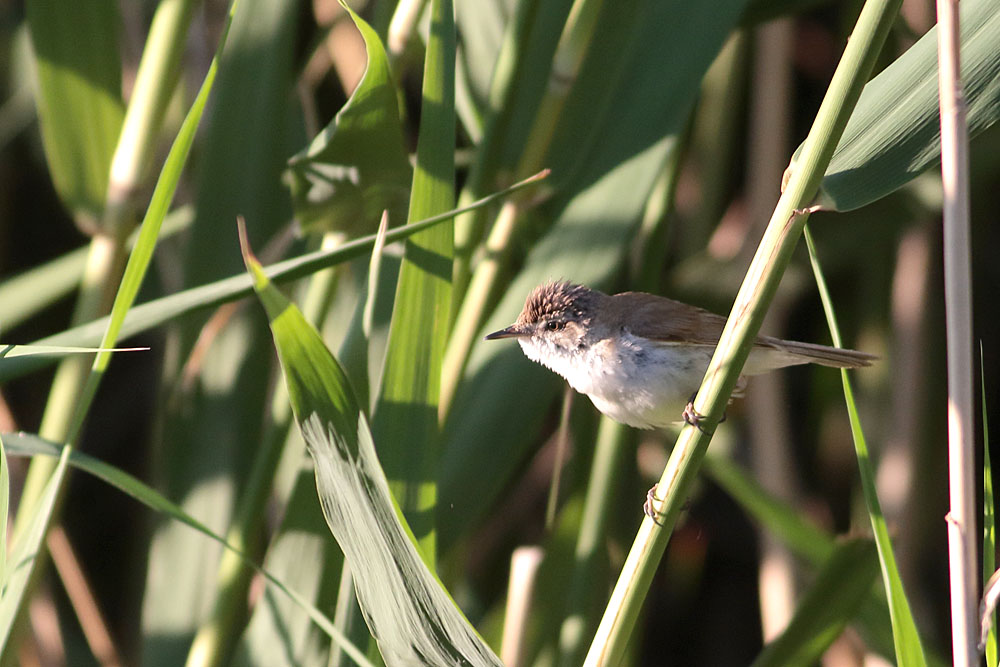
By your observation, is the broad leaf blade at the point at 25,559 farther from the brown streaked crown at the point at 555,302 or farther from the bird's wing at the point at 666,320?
the bird's wing at the point at 666,320

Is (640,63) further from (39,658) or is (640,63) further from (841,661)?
(39,658)

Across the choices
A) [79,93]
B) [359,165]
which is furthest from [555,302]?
[79,93]

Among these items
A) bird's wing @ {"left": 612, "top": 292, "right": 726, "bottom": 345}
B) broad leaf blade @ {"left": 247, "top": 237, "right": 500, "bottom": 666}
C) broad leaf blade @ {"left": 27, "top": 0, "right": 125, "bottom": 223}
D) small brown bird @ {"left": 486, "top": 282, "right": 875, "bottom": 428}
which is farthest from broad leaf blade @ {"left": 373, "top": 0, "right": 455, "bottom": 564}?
broad leaf blade @ {"left": 27, "top": 0, "right": 125, "bottom": 223}

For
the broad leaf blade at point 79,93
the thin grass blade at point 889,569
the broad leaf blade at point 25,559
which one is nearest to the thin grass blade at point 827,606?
the thin grass blade at point 889,569

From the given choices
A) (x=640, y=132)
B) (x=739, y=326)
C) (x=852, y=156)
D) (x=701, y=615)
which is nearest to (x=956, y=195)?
(x=852, y=156)

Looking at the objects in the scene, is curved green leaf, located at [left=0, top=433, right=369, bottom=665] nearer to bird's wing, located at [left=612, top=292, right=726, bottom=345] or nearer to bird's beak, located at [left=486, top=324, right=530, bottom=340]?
bird's beak, located at [left=486, top=324, right=530, bottom=340]

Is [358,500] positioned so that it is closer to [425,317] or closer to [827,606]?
[425,317]

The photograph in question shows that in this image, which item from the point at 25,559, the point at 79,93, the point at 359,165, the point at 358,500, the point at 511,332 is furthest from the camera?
the point at 79,93
